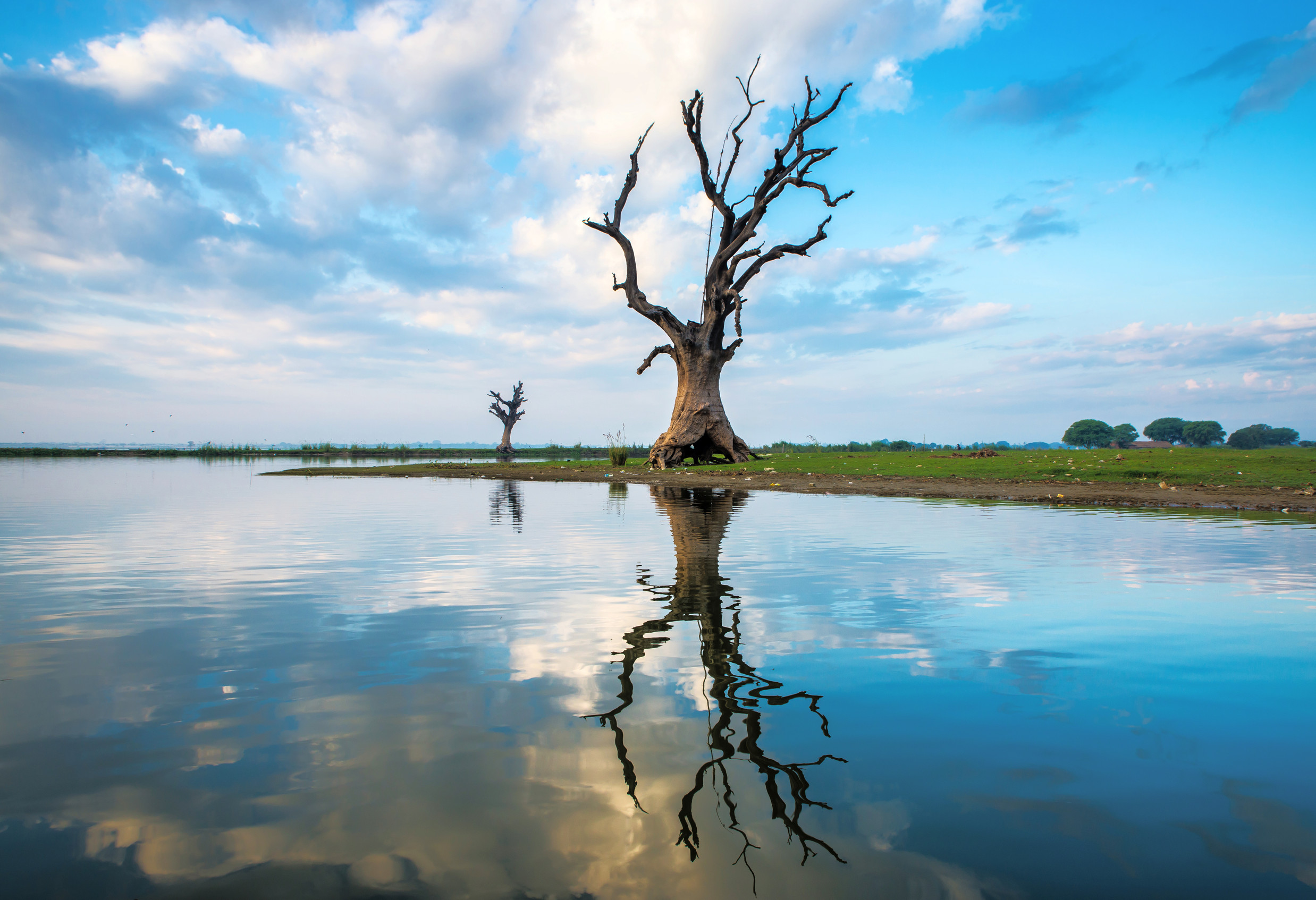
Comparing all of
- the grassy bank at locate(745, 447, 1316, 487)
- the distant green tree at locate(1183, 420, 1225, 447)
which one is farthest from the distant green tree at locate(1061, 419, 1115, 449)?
the grassy bank at locate(745, 447, 1316, 487)

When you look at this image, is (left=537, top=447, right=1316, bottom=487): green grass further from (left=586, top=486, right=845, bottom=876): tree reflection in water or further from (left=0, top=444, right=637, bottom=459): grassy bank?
(left=0, top=444, right=637, bottom=459): grassy bank

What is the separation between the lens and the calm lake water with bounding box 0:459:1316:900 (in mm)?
2490

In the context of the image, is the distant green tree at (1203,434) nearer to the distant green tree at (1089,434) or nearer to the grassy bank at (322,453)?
the distant green tree at (1089,434)

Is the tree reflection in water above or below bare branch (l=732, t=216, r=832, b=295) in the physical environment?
below

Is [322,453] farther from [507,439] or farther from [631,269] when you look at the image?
[631,269]

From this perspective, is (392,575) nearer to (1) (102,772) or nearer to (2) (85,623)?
(2) (85,623)

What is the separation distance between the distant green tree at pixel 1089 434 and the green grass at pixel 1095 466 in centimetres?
4706

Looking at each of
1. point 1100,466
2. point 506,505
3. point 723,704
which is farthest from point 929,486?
point 723,704

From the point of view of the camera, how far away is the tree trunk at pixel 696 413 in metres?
30.5

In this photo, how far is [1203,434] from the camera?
82688 millimetres

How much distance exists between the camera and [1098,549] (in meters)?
9.46

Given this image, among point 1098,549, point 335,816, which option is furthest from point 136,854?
point 1098,549

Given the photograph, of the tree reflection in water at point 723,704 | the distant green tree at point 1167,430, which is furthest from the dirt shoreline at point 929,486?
the distant green tree at point 1167,430

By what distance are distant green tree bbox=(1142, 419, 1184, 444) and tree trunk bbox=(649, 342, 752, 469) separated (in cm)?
8486
